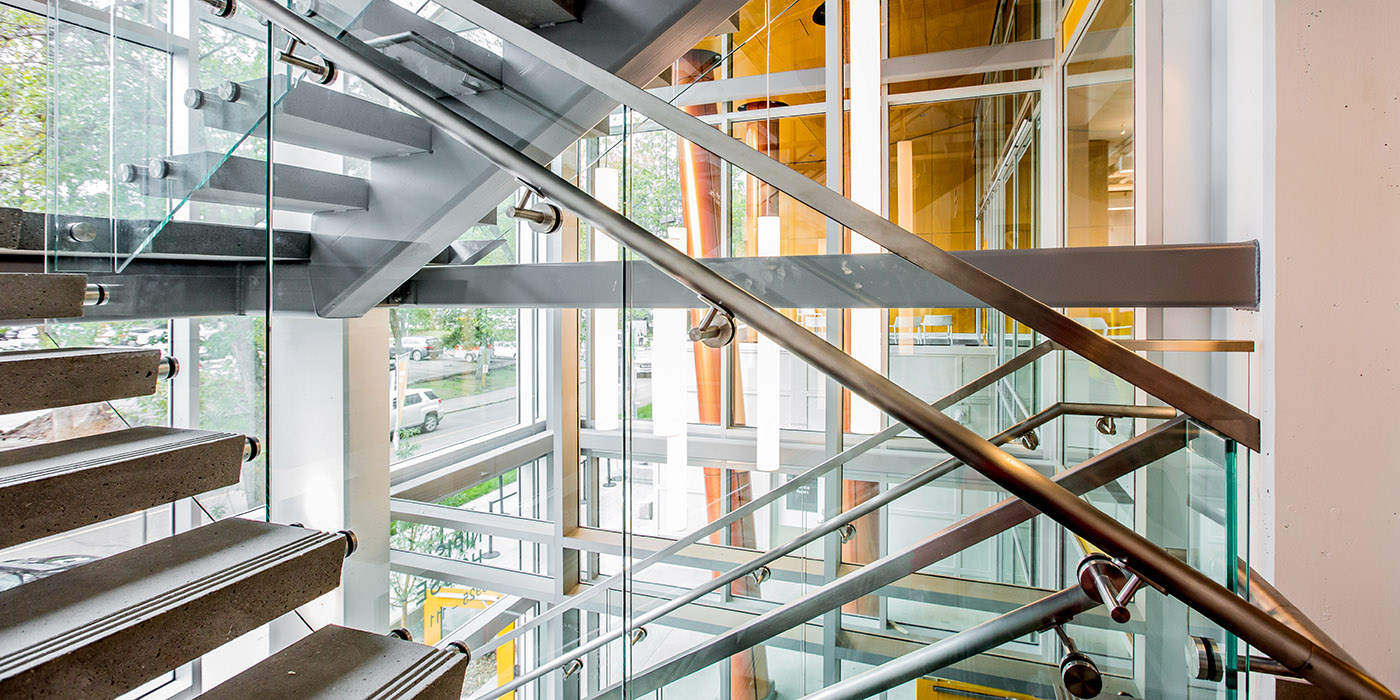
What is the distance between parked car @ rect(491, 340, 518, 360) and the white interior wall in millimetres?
3423

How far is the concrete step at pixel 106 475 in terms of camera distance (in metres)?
0.91

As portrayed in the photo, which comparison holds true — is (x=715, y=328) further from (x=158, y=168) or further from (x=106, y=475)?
(x=158, y=168)

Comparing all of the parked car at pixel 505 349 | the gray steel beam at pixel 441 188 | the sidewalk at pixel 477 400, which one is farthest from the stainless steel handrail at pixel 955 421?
the parked car at pixel 505 349

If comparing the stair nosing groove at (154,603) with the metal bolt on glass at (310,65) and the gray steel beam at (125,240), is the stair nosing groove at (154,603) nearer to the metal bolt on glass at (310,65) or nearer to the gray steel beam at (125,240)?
the gray steel beam at (125,240)

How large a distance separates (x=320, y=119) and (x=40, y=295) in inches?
24.6

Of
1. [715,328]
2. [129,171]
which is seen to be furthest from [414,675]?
[129,171]

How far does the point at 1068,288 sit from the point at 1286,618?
939 mm

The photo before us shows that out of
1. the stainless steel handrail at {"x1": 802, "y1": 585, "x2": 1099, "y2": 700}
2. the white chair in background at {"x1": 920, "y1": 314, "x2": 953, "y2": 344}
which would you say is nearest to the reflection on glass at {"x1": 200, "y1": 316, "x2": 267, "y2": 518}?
the stainless steel handrail at {"x1": 802, "y1": 585, "x2": 1099, "y2": 700}

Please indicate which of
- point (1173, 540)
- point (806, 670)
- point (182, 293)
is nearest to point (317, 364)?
point (182, 293)

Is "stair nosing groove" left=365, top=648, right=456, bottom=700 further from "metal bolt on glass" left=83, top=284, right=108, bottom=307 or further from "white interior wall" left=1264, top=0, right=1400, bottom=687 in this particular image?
"white interior wall" left=1264, top=0, right=1400, bottom=687

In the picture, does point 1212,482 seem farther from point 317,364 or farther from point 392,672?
point 317,364

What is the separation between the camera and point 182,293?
1682 mm

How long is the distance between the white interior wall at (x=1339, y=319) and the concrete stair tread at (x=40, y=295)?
261 cm

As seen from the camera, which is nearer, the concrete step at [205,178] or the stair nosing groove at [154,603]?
the stair nosing groove at [154,603]
